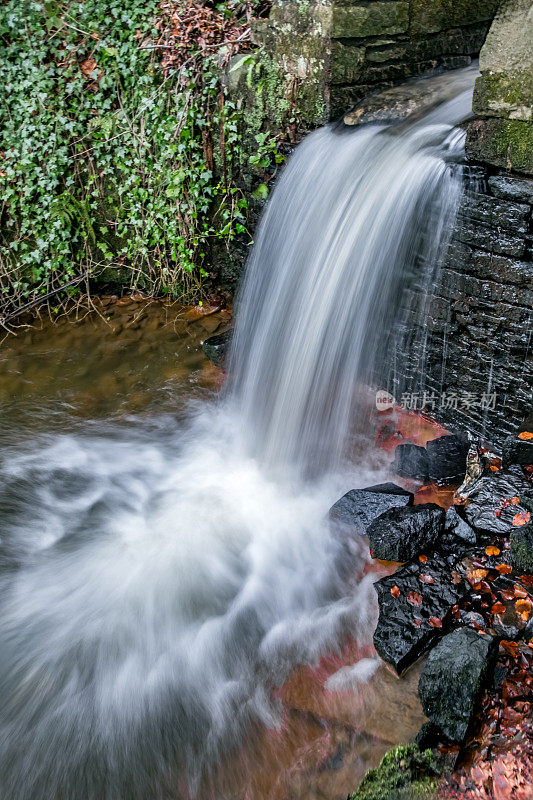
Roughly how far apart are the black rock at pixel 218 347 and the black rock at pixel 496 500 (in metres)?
2.44

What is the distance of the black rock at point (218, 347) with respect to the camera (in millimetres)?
5211

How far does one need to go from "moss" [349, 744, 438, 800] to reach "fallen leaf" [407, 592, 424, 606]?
666mm

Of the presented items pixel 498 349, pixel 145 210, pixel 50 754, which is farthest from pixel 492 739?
pixel 145 210

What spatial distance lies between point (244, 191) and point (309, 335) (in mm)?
1847

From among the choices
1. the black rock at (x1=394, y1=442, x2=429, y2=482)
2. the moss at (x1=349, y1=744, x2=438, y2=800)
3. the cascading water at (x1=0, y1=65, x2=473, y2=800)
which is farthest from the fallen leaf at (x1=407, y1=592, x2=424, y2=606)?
the black rock at (x1=394, y1=442, x2=429, y2=482)

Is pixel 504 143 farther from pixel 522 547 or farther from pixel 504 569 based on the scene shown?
pixel 504 569

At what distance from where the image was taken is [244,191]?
5.51 metres

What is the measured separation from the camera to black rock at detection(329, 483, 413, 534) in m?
3.50

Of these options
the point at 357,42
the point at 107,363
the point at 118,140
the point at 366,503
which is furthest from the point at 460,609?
the point at 118,140

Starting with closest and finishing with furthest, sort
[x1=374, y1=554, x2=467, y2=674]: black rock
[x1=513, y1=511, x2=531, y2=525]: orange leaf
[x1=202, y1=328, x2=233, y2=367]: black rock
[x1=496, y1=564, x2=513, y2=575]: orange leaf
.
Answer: [x1=374, y1=554, x2=467, y2=674]: black rock
[x1=496, y1=564, x2=513, y2=575]: orange leaf
[x1=513, y1=511, x2=531, y2=525]: orange leaf
[x1=202, y1=328, x2=233, y2=367]: black rock

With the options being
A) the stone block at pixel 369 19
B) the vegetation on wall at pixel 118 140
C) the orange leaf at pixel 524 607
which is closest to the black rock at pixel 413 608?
the orange leaf at pixel 524 607

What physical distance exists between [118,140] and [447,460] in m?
4.12

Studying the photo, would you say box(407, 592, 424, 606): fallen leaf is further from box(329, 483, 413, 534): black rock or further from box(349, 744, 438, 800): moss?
box(349, 744, 438, 800): moss

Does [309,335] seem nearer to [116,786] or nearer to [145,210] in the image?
[145,210]
